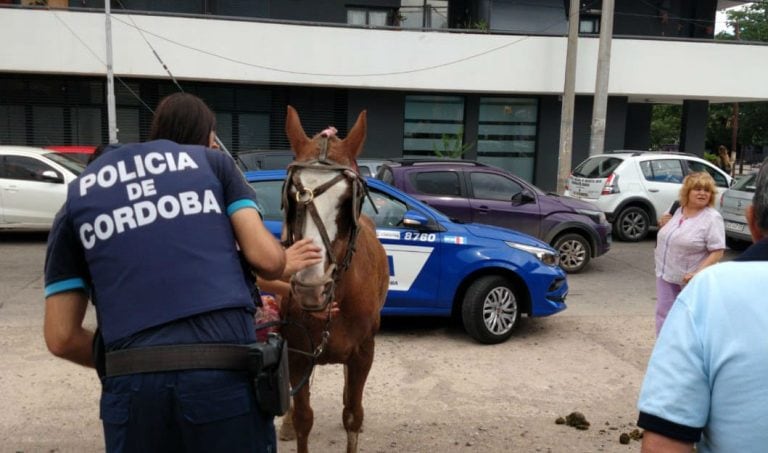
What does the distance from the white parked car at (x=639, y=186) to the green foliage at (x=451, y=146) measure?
6427 millimetres

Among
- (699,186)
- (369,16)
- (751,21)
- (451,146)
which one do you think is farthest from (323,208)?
(751,21)

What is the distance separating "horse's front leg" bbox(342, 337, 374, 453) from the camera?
4.02 meters

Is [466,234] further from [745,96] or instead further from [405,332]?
[745,96]

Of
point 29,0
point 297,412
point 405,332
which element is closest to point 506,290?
point 405,332


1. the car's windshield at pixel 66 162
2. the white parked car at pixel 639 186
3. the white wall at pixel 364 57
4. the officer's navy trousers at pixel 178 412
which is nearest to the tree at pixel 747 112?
the white wall at pixel 364 57

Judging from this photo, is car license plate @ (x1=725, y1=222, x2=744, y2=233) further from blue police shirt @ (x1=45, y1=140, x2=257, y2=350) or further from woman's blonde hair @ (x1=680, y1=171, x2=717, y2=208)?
blue police shirt @ (x1=45, y1=140, x2=257, y2=350)

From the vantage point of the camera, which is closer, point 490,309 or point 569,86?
point 490,309

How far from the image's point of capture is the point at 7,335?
6715 millimetres

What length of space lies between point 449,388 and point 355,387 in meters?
1.67

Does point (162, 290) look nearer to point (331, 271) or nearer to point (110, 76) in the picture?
point (331, 271)

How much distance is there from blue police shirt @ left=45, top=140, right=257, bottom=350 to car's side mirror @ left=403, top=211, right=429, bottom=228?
463 cm

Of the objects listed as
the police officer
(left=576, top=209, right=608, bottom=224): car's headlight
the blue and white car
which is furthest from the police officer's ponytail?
(left=576, top=209, right=608, bottom=224): car's headlight

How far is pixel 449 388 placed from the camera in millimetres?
5559

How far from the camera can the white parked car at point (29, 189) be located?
12093 millimetres
